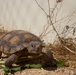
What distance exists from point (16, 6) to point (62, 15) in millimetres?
1469

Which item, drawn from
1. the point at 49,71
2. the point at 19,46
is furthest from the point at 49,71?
the point at 19,46

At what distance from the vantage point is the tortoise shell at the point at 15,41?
2811mm

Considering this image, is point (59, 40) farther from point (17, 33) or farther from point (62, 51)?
point (17, 33)

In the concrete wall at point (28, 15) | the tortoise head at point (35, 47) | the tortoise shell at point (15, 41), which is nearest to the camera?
the tortoise head at point (35, 47)

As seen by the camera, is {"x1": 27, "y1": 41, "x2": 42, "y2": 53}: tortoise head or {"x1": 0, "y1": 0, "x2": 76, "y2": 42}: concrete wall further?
{"x1": 0, "y1": 0, "x2": 76, "y2": 42}: concrete wall

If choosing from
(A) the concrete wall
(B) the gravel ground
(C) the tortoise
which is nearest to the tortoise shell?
(C) the tortoise

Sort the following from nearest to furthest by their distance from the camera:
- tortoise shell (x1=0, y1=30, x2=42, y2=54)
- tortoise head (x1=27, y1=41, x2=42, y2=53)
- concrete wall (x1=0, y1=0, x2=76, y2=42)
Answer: tortoise head (x1=27, y1=41, x2=42, y2=53) → tortoise shell (x1=0, y1=30, x2=42, y2=54) → concrete wall (x1=0, y1=0, x2=76, y2=42)

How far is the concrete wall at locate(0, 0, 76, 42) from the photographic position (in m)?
3.60

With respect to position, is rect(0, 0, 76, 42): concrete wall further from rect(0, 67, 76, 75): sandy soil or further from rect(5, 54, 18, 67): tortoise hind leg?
rect(5, 54, 18, 67): tortoise hind leg

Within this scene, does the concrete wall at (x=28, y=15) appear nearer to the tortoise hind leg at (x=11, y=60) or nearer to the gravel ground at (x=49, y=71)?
the gravel ground at (x=49, y=71)

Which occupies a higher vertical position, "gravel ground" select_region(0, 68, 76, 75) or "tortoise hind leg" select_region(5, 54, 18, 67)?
"tortoise hind leg" select_region(5, 54, 18, 67)

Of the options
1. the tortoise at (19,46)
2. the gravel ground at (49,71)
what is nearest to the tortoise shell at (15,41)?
the tortoise at (19,46)

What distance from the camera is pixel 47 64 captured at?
2875 millimetres

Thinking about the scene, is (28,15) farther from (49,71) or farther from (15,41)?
(49,71)
